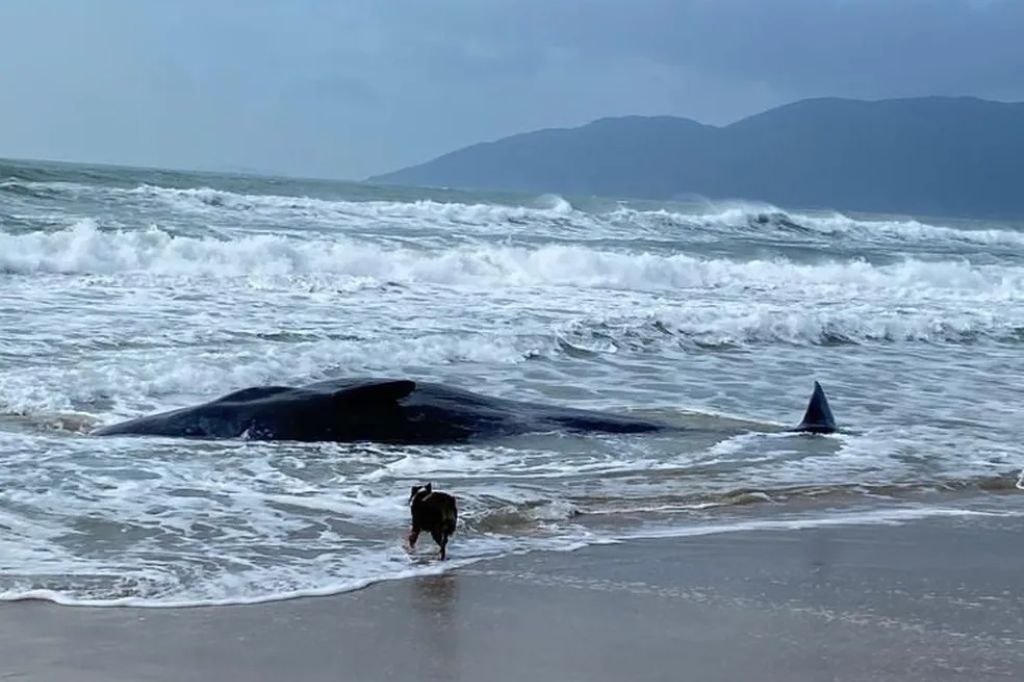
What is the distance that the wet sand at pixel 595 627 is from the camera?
14.2 ft

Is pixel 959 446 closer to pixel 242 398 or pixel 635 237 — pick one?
pixel 242 398

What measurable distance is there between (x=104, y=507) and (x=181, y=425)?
2078 millimetres

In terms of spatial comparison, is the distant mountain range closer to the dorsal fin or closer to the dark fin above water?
the dark fin above water

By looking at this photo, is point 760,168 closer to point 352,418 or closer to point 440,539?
point 352,418

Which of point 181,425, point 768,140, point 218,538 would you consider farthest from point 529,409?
point 768,140

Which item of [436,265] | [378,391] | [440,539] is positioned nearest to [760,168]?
[436,265]

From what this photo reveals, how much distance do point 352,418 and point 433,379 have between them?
12.2 feet

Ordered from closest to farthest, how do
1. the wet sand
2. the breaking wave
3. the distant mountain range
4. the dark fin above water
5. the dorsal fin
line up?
the wet sand < the dorsal fin < the dark fin above water < the breaking wave < the distant mountain range

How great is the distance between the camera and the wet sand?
4.34 m

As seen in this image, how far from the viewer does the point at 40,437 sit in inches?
332

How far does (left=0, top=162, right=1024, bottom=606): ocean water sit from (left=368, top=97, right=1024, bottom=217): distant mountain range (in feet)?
410

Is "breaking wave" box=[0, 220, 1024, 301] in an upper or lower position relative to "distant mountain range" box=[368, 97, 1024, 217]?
lower

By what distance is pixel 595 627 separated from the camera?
16.0 ft

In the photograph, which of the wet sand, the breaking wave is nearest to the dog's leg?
the wet sand
